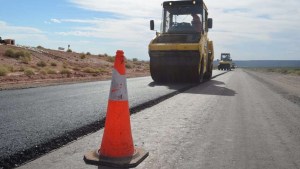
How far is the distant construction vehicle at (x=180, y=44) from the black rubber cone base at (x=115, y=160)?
33.6 ft

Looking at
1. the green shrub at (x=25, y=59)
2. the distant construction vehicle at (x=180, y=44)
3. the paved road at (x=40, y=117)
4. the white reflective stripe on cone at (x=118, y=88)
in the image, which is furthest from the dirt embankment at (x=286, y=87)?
the green shrub at (x=25, y=59)

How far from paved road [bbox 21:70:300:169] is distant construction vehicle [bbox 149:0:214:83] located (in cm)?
658

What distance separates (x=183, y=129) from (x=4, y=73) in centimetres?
1488

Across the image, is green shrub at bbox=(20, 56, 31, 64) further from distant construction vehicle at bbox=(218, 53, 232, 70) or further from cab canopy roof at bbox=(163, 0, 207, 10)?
distant construction vehicle at bbox=(218, 53, 232, 70)

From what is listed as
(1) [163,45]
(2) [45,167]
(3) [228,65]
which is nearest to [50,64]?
(1) [163,45]

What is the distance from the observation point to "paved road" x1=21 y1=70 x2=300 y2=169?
143 inches

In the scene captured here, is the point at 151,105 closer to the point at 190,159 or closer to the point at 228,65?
the point at 190,159

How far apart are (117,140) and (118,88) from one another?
567mm

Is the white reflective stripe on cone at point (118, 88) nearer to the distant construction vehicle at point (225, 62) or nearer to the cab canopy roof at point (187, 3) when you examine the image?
the cab canopy roof at point (187, 3)

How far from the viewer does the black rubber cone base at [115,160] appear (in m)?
3.51

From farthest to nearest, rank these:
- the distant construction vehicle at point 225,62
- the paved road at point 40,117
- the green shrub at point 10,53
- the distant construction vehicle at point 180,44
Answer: the distant construction vehicle at point 225,62
the green shrub at point 10,53
the distant construction vehicle at point 180,44
the paved road at point 40,117

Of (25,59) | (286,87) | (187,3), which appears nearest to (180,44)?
(187,3)

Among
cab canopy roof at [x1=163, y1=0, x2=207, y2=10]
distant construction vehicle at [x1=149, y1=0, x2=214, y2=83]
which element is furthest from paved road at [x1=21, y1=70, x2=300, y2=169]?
cab canopy roof at [x1=163, y1=0, x2=207, y2=10]

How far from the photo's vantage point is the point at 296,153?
13.5 feet
